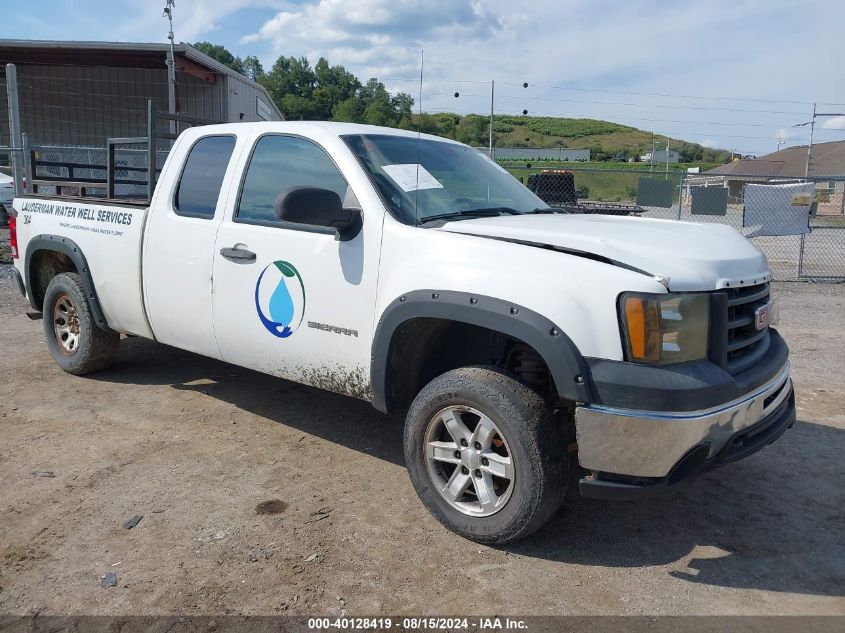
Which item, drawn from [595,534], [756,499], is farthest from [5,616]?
[756,499]

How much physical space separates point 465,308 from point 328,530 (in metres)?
1.26

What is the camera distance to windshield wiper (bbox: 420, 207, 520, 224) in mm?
3625

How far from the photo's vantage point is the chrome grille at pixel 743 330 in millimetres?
3031

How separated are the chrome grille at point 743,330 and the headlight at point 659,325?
25 centimetres

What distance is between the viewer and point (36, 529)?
334cm

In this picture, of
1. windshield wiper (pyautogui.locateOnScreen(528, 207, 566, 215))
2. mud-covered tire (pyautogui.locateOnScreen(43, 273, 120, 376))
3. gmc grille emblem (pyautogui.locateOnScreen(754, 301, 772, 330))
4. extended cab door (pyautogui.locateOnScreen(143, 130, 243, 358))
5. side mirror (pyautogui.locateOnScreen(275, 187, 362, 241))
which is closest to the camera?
gmc grille emblem (pyautogui.locateOnScreen(754, 301, 772, 330))

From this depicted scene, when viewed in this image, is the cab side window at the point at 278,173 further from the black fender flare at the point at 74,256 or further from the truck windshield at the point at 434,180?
the black fender flare at the point at 74,256

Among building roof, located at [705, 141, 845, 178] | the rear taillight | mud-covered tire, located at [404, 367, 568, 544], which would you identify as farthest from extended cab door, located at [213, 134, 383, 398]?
building roof, located at [705, 141, 845, 178]

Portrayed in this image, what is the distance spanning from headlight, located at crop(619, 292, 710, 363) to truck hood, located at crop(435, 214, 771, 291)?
8cm

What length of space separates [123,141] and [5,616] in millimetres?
4372

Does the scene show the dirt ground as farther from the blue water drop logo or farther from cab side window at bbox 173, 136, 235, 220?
cab side window at bbox 173, 136, 235, 220

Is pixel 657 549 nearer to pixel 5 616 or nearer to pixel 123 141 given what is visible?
pixel 5 616

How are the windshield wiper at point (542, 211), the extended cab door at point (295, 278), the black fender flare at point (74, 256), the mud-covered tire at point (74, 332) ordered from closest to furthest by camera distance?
the extended cab door at point (295, 278) < the windshield wiper at point (542, 211) < the black fender flare at point (74, 256) < the mud-covered tire at point (74, 332)

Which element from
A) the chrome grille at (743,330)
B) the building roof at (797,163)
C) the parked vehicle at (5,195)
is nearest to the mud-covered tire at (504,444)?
the chrome grille at (743,330)
